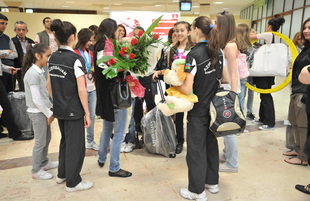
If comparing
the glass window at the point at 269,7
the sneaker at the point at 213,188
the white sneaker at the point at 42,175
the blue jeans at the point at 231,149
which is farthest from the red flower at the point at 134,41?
the glass window at the point at 269,7

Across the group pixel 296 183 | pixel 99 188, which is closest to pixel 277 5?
pixel 296 183

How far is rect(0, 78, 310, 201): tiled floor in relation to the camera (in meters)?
2.16

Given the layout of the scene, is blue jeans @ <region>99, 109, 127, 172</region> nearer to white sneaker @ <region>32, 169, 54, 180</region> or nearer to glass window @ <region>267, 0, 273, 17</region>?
white sneaker @ <region>32, 169, 54, 180</region>

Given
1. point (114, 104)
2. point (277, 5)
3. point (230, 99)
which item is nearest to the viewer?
point (230, 99)

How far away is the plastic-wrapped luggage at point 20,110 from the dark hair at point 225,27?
309 cm

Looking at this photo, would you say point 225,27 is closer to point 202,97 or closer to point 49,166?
point 202,97

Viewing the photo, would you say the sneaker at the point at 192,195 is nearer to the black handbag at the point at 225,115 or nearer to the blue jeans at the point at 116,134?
the black handbag at the point at 225,115

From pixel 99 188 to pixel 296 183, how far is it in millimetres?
1952

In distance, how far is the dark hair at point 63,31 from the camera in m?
1.95

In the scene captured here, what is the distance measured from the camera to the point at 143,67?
2199 mm

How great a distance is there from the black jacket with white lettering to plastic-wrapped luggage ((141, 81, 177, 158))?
101cm

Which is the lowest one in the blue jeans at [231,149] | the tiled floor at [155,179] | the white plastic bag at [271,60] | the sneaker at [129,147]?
the tiled floor at [155,179]

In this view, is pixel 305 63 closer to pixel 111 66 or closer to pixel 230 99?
pixel 230 99

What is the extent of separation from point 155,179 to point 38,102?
54.7 inches
